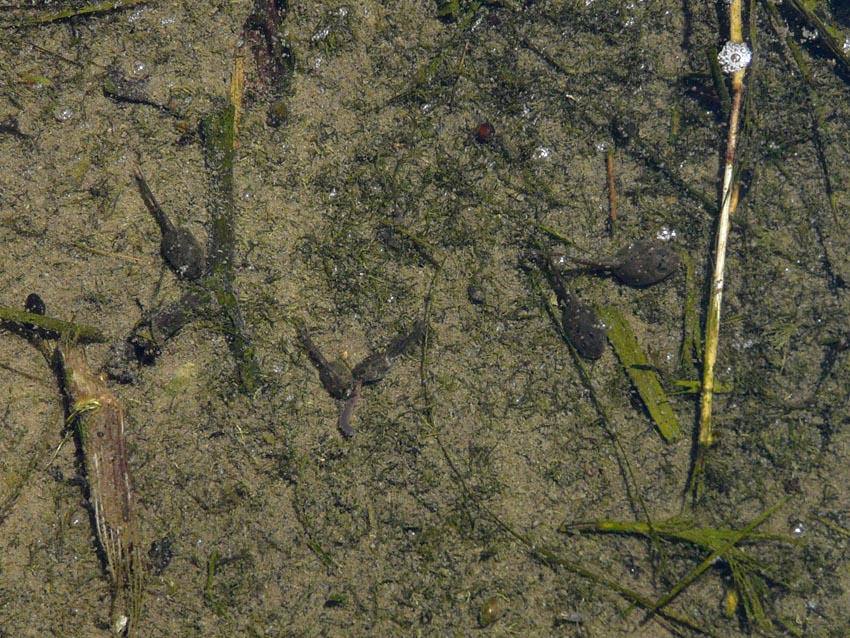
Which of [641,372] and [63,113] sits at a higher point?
[63,113]

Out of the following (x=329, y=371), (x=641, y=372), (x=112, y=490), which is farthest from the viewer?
(x=641, y=372)

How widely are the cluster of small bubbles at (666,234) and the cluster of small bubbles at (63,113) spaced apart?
10.1 ft

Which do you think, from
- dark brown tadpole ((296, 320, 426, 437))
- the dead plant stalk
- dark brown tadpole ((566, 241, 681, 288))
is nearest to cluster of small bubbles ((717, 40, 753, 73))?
the dead plant stalk

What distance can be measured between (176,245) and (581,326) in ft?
6.73

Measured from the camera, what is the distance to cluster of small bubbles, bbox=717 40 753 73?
3.08 meters

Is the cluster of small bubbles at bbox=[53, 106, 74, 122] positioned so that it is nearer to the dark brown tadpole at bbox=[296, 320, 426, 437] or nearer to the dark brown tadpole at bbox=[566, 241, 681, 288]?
the dark brown tadpole at bbox=[296, 320, 426, 437]

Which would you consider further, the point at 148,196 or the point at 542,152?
the point at 542,152

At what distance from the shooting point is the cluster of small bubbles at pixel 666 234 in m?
3.03

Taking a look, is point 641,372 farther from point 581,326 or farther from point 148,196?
point 148,196

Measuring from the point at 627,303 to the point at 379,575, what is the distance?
6.03ft

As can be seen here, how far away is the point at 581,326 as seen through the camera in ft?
9.57

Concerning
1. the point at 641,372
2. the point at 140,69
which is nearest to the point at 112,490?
the point at 140,69

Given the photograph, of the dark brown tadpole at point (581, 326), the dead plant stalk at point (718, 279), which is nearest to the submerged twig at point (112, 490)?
the dark brown tadpole at point (581, 326)

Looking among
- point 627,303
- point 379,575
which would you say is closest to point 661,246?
point 627,303
